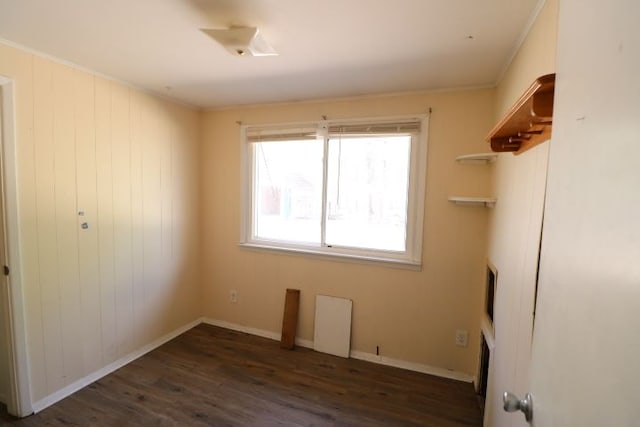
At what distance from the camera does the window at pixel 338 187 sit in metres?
2.64

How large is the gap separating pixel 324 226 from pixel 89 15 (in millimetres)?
2222

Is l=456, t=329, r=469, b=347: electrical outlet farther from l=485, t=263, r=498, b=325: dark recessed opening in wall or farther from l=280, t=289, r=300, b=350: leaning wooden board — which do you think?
l=280, t=289, r=300, b=350: leaning wooden board

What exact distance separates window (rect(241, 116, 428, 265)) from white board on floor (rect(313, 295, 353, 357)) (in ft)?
1.64

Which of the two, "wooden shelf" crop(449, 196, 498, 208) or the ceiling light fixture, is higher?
the ceiling light fixture

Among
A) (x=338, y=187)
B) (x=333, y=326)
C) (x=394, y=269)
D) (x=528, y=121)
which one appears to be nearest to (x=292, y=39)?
(x=528, y=121)

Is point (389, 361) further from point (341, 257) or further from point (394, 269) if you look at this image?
point (341, 257)

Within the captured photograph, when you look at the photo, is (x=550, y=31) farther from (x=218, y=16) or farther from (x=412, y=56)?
(x=218, y=16)

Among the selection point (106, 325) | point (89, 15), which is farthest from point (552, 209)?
point (106, 325)

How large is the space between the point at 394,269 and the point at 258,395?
1.54 metres

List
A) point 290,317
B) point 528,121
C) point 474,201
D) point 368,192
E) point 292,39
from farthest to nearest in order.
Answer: point 290,317 < point 368,192 < point 474,201 < point 292,39 < point 528,121

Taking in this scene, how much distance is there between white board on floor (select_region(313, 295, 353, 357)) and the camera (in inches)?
113

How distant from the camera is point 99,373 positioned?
8.00 feet

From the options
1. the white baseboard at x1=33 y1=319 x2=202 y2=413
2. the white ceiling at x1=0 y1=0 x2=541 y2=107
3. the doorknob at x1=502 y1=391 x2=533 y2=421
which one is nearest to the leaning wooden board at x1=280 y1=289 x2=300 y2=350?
the white baseboard at x1=33 y1=319 x2=202 y2=413

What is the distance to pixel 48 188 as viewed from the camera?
6.72ft
